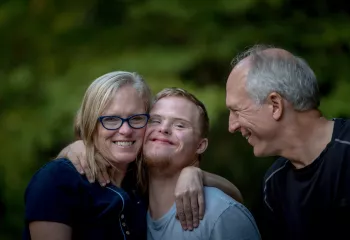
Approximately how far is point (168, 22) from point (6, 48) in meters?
1.16

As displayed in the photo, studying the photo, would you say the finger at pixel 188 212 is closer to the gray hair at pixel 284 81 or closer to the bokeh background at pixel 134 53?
the gray hair at pixel 284 81

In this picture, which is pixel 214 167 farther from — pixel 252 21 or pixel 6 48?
pixel 6 48

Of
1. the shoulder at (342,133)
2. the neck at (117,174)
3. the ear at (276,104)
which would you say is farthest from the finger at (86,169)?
the shoulder at (342,133)

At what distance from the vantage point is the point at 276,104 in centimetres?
242

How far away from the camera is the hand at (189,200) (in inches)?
94.3

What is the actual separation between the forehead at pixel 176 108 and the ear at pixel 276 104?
334mm

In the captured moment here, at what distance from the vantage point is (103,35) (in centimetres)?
469

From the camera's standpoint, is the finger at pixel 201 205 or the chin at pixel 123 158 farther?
the chin at pixel 123 158

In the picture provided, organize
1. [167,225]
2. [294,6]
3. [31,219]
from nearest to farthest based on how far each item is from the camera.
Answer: [31,219] → [167,225] → [294,6]

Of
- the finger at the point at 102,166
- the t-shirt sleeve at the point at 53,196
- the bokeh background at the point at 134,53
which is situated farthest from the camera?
the bokeh background at the point at 134,53

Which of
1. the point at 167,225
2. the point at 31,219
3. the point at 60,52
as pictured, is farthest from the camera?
the point at 60,52

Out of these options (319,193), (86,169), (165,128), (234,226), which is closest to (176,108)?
(165,128)

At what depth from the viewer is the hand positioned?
239 cm

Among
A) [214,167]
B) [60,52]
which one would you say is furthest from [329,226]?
[60,52]
